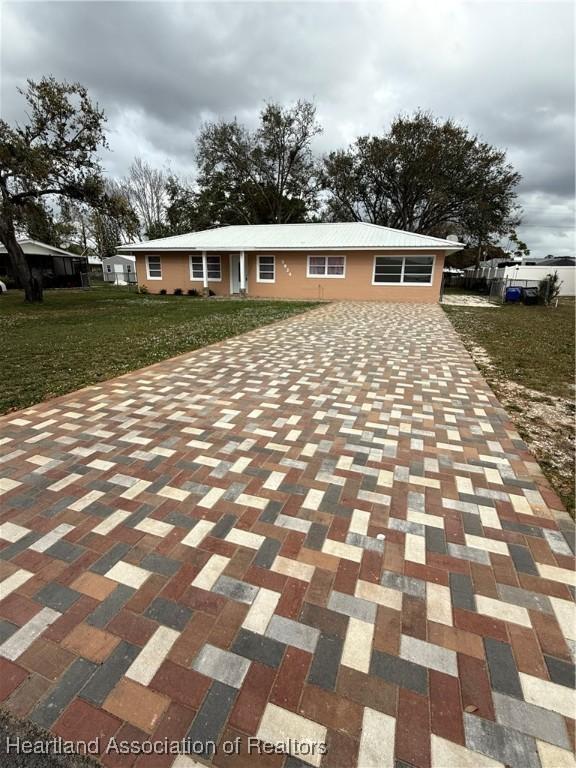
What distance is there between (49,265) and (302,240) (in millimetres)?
21415

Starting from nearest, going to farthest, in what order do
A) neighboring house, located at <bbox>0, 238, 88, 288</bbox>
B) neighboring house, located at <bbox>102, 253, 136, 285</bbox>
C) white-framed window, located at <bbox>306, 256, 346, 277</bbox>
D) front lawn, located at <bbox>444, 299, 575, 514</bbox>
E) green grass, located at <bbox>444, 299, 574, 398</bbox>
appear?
front lawn, located at <bbox>444, 299, 575, 514</bbox>
green grass, located at <bbox>444, 299, 574, 398</bbox>
white-framed window, located at <bbox>306, 256, 346, 277</bbox>
neighboring house, located at <bbox>0, 238, 88, 288</bbox>
neighboring house, located at <bbox>102, 253, 136, 285</bbox>

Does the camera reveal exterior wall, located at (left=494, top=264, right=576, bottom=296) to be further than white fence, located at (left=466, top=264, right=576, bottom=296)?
Yes

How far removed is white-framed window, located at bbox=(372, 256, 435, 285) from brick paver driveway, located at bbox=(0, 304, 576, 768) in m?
16.2

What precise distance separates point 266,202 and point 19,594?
35.4 meters

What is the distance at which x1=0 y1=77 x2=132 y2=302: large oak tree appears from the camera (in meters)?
12.7

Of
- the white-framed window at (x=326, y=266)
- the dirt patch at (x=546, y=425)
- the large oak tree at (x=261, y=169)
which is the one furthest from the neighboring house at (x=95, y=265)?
the dirt patch at (x=546, y=425)

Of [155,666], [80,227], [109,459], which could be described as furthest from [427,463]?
[80,227]

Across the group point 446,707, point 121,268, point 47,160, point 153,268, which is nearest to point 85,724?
point 446,707

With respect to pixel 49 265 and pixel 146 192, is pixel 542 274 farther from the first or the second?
pixel 146 192

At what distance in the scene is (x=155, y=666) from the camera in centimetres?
148

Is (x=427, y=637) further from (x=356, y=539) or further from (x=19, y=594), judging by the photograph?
(x=19, y=594)

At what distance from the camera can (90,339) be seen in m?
8.29

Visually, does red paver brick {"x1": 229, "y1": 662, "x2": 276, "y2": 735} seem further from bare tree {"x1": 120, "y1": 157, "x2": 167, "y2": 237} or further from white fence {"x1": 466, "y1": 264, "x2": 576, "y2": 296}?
bare tree {"x1": 120, "y1": 157, "x2": 167, "y2": 237}

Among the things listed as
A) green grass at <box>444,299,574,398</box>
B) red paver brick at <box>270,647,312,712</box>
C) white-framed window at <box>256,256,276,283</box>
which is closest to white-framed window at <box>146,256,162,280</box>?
white-framed window at <box>256,256,276,283</box>
